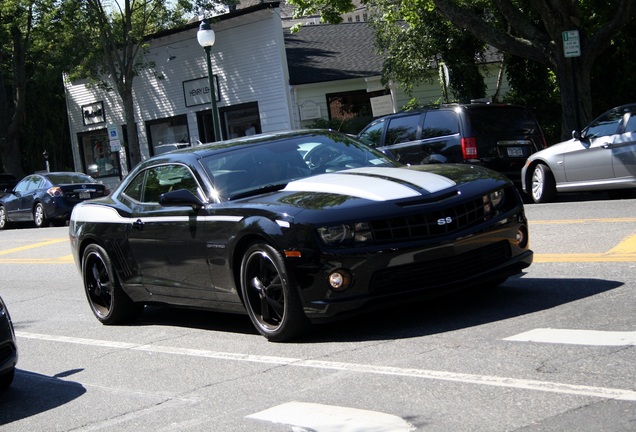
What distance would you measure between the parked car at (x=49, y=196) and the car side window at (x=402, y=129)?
1178cm

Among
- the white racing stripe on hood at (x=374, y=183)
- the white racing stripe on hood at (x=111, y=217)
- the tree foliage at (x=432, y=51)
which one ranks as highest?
the tree foliage at (x=432, y=51)

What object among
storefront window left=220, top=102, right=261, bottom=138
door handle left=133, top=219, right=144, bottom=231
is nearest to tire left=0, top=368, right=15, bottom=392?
door handle left=133, top=219, right=144, bottom=231

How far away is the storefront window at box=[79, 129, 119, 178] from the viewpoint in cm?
4181

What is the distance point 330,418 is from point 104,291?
4787 mm

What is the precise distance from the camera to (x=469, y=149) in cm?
1617

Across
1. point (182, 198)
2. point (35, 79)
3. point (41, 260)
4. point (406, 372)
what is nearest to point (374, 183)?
point (182, 198)

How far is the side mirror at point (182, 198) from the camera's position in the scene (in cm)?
757

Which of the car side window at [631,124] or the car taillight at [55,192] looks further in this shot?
the car taillight at [55,192]

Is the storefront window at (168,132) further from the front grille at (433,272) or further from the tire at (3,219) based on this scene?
the front grille at (433,272)

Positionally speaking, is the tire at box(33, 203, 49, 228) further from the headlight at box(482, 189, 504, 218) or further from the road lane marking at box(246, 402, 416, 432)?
the road lane marking at box(246, 402, 416, 432)

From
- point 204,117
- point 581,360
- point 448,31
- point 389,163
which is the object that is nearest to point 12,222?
point 204,117

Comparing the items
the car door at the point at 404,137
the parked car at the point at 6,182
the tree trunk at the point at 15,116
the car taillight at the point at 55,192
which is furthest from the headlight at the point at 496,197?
the tree trunk at the point at 15,116

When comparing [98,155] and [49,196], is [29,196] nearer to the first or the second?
[49,196]

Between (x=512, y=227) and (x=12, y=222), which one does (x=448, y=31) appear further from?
(x=512, y=227)
